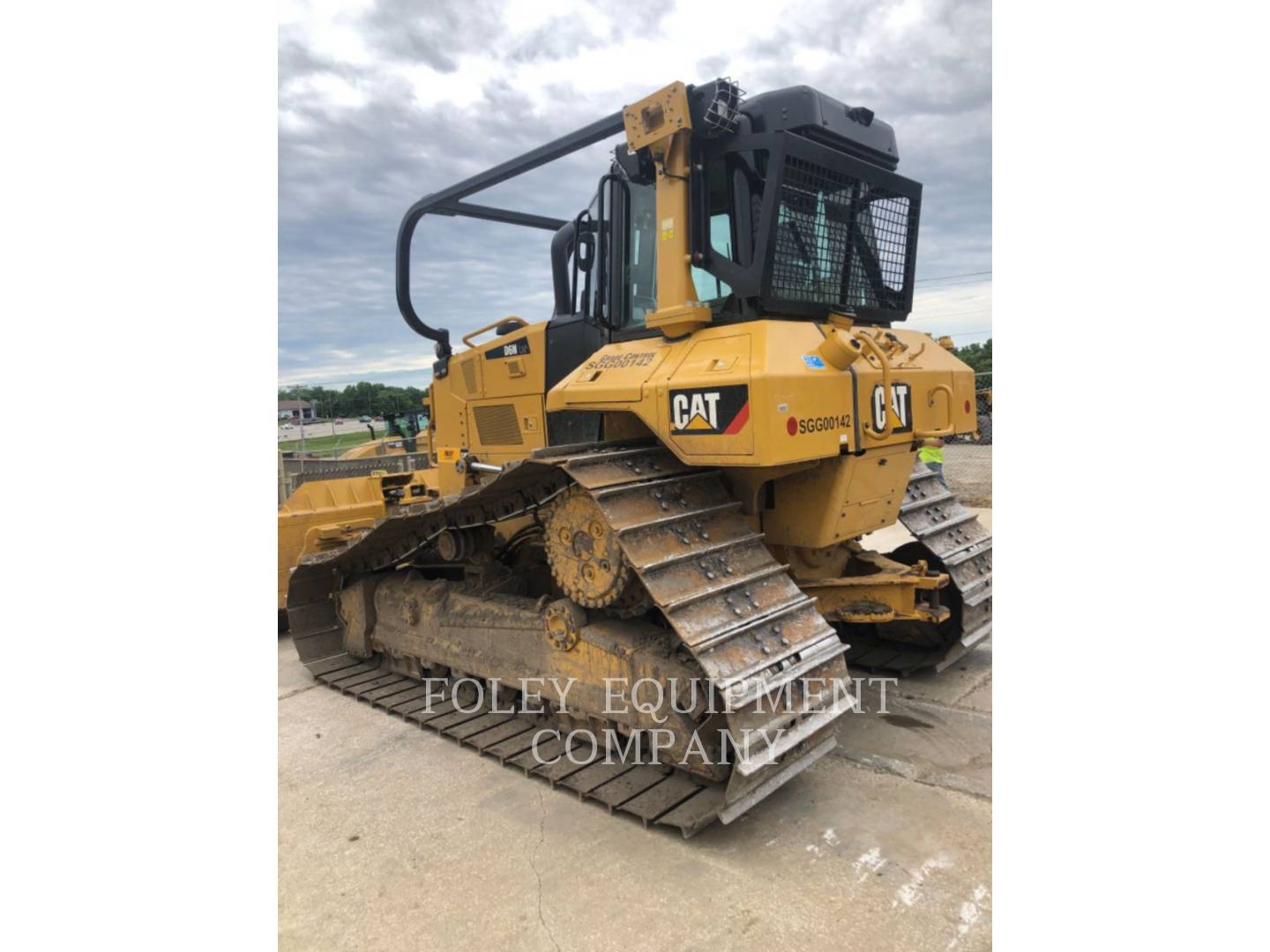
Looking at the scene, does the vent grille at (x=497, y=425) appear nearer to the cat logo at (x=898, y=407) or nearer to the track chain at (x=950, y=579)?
the cat logo at (x=898, y=407)

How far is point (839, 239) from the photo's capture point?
4117mm

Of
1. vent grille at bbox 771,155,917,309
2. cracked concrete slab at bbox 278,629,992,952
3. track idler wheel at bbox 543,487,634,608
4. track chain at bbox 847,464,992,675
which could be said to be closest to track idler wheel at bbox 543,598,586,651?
track idler wheel at bbox 543,487,634,608

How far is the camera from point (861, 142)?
4.09 meters

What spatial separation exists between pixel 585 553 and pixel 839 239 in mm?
2161

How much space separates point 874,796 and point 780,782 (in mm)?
537

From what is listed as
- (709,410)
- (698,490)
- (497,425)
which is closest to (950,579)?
(698,490)

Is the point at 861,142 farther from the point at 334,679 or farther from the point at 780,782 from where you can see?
the point at 334,679

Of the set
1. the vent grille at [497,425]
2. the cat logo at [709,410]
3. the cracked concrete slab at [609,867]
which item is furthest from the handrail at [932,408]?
the vent grille at [497,425]

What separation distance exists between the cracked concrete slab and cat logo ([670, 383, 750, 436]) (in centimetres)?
172

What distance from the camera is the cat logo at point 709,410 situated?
3266 mm

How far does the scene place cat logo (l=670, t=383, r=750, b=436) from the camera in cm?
327

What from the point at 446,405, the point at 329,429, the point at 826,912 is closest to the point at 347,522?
the point at 446,405

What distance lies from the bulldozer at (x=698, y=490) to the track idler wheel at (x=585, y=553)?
0.01 metres

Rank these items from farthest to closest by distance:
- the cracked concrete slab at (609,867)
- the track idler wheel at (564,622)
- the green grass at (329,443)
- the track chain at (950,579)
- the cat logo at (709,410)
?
1. the green grass at (329,443)
2. the track chain at (950,579)
3. the track idler wheel at (564,622)
4. the cat logo at (709,410)
5. the cracked concrete slab at (609,867)
